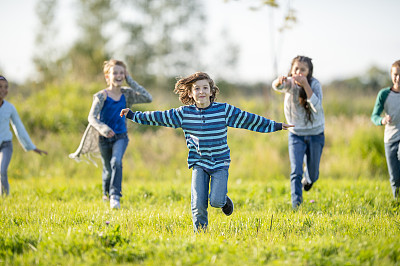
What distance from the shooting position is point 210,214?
5.35 meters

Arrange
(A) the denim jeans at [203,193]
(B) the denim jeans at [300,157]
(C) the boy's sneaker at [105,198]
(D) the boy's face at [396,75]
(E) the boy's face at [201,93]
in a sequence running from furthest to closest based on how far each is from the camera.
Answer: (C) the boy's sneaker at [105,198] → (B) the denim jeans at [300,157] → (D) the boy's face at [396,75] → (E) the boy's face at [201,93] → (A) the denim jeans at [203,193]

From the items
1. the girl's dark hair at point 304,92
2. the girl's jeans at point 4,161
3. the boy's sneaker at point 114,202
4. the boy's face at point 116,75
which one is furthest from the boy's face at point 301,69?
the girl's jeans at point 4,161

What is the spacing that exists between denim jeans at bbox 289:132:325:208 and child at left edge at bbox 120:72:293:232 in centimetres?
143

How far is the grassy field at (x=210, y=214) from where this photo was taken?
3.36m

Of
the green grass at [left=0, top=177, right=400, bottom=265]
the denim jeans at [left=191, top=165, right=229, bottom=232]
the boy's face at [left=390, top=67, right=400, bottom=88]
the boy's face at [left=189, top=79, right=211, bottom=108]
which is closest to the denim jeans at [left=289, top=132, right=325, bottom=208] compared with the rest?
the green grass at [left=0, top=177, right=400, bottom=265]

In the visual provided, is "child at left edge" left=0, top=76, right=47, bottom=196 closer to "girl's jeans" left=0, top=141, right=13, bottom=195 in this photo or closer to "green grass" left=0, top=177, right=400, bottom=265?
"girl's jeans" left=0, top=141, right=13, bottom=195

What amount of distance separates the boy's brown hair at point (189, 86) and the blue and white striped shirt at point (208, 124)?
0.28 m

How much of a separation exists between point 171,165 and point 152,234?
19.1ft

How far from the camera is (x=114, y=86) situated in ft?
21.0

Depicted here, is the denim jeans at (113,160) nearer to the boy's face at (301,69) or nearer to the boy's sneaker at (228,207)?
the boy's sneaker at (228,207)

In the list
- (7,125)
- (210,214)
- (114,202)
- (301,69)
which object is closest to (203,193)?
(210,214)

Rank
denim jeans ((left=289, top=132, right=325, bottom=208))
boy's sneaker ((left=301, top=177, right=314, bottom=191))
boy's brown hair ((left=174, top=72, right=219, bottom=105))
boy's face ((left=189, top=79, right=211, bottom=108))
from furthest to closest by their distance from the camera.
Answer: boy's sneaker ((left=301, top=177, right=314, bottom=191)) → denim jeans ((left=289, top=132, right=325, bottom=208)) → boy's brown hair ((left=174, top=72, right=219, bottom=105)) → boy's face ((left=189, top=79, right=211, bottom=108))

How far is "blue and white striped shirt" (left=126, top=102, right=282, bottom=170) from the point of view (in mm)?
4398

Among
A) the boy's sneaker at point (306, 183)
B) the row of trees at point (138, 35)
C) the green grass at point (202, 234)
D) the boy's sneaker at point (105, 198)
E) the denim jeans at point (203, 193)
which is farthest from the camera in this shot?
the row of trees at point (138, 35)
